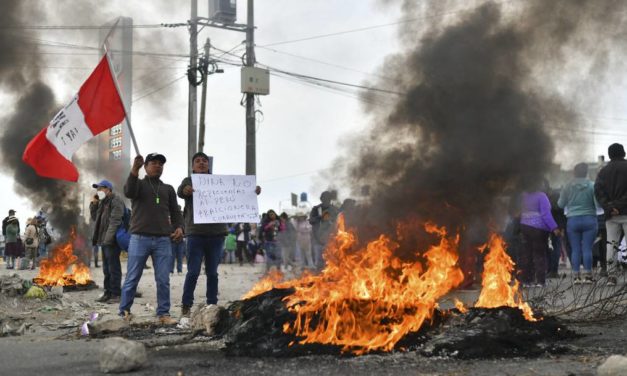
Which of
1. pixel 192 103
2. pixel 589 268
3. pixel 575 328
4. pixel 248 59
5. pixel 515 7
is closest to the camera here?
pixel 575 328

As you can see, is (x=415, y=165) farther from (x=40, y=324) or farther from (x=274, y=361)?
(x=40, y=324)

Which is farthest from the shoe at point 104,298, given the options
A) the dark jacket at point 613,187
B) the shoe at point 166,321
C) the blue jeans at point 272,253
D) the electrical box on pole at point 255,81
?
the electrical box on pole at point 255,81

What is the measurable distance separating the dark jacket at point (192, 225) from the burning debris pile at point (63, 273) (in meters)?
5.05

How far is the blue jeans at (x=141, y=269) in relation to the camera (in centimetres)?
746

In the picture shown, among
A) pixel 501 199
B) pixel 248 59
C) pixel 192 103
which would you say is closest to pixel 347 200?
pixel 501 199

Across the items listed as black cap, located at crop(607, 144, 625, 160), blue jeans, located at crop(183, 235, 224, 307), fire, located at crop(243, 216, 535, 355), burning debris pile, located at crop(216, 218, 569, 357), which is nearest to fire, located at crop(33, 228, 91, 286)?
blue jeans, located at crop(183, 235, 224, 307)

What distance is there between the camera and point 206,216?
25.3 ft

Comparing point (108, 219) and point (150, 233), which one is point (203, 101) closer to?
point (108, 219)

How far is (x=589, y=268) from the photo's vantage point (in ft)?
31.8

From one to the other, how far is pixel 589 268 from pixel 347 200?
4155 mm

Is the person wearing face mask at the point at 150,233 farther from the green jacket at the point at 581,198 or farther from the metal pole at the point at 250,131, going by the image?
the metal pole at the point at 250,131

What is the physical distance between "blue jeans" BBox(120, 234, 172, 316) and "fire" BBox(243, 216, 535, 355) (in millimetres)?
1466

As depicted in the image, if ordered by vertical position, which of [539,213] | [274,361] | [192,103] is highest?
[192,103]

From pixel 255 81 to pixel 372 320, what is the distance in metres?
16.0
